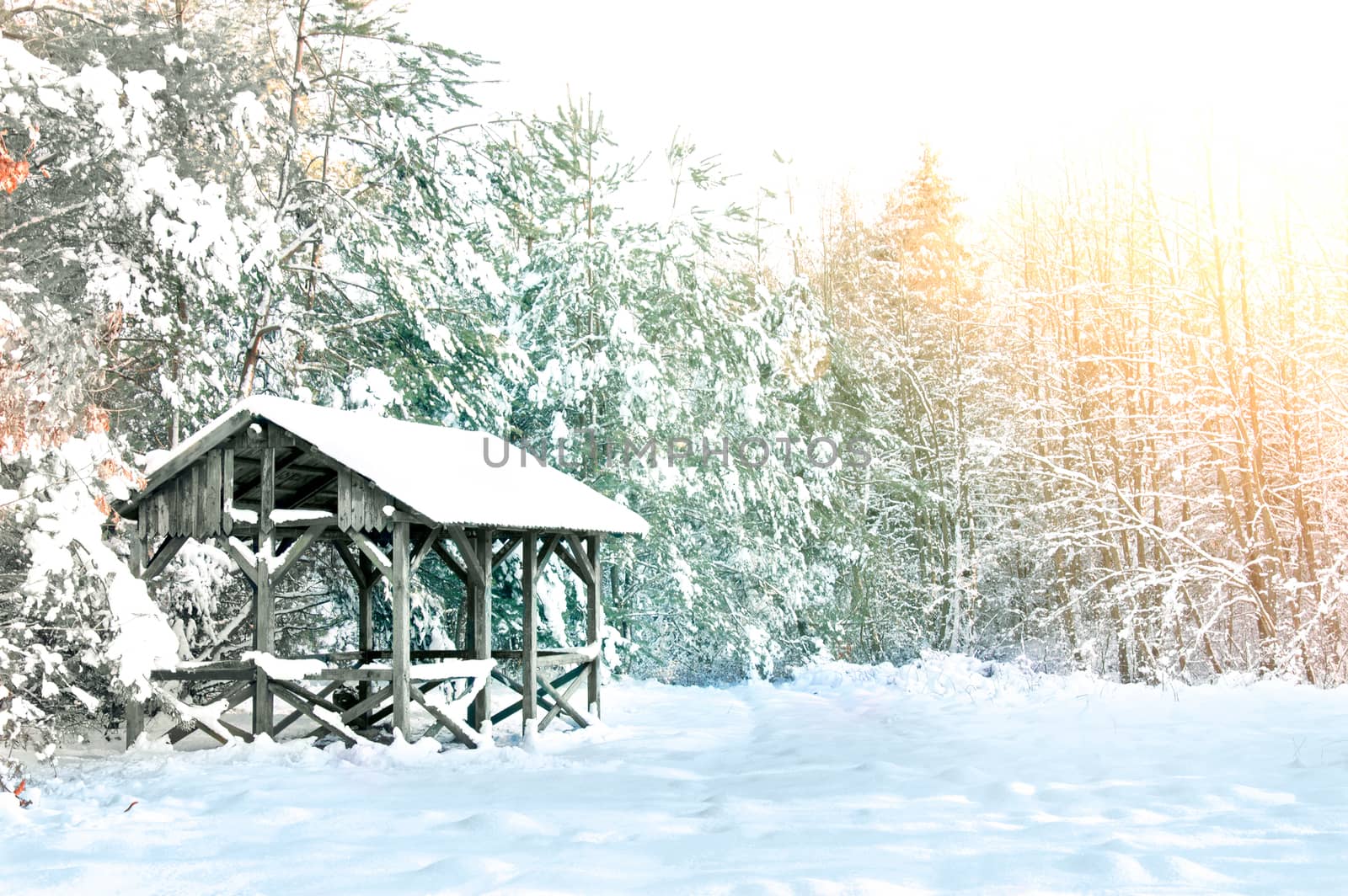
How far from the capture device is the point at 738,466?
19.8 m

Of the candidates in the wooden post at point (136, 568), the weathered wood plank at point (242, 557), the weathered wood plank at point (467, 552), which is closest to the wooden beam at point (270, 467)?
the weathered wood plank at point (242, 557)

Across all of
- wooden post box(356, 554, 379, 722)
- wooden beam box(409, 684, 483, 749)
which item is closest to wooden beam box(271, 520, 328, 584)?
wooden beam box(409, 684, 483, 749)

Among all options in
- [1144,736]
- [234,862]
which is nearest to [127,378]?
[234,862]

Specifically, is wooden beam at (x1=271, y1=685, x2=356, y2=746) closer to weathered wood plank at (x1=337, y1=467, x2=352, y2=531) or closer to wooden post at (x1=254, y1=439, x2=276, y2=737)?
wooden post at (x1=254, y1=439, x2=276, y2=737)

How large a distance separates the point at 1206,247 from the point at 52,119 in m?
13.8

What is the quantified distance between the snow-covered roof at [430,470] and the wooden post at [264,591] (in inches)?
19.9

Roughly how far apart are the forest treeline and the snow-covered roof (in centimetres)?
121

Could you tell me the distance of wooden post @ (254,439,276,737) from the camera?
10.8 meters

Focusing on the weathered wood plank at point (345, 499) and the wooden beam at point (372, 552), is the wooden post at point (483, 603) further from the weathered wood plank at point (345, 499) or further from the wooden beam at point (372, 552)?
the weathered wood plank at point (345, 499)

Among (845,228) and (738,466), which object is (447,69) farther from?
(845,228)

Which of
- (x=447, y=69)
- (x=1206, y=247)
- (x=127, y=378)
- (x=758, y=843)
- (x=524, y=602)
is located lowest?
(x=758, y=843)

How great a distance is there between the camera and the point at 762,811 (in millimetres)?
7680

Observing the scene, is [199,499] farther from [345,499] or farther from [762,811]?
[762,811]

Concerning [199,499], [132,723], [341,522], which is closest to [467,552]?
[341,522]
